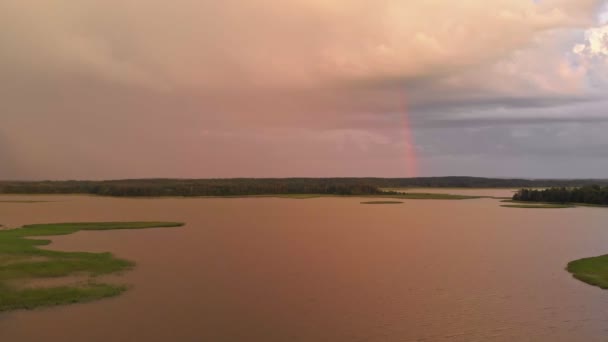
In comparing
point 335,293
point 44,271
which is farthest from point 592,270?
point 44,271

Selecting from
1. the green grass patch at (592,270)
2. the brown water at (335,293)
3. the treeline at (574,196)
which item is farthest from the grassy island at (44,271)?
the treeline at (574,196)

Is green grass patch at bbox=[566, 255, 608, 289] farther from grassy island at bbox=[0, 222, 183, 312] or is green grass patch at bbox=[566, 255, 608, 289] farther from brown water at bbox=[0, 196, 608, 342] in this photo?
grassy island at bbox=[0, 222, 183, 312]

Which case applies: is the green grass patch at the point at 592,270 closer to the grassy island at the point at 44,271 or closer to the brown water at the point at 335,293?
the brown water at the point at 335,293

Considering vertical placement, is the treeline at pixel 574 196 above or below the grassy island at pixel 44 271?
above

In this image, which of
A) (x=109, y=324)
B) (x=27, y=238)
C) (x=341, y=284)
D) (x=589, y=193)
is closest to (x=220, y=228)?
(x=27, y=238)

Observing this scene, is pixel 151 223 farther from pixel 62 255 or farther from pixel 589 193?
pixel 589 193

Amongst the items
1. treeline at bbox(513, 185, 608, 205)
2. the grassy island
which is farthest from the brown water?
treeline at bbox(513, 185, 608, 205)
